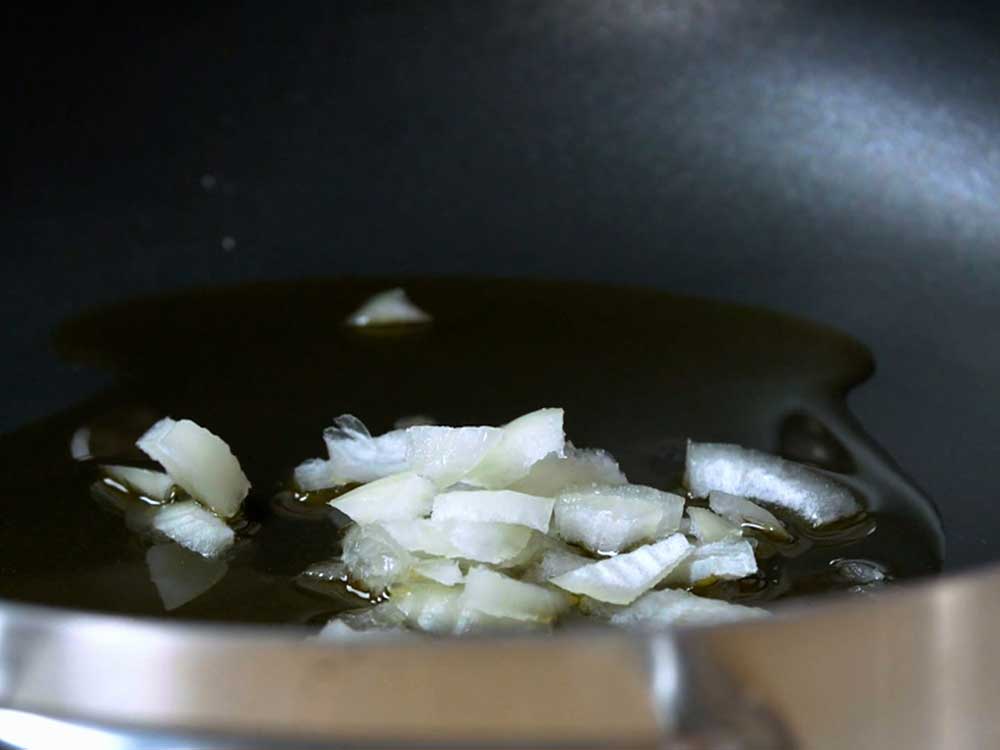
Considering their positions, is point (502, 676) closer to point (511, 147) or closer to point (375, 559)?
point (375, 559)

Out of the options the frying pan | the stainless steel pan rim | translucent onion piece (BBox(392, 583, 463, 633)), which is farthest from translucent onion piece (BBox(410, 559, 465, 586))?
the frying pan

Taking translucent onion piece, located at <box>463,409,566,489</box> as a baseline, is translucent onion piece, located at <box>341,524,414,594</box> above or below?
below

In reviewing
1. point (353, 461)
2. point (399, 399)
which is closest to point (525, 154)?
point (399, 399)

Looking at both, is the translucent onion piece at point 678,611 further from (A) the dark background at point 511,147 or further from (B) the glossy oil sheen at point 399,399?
(A) the dark background at point 511,147

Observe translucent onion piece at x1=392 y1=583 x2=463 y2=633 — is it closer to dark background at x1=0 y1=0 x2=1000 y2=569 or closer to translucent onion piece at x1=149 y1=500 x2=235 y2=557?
translucent onion piece at x1=149 y1=500 x2=235 y2=557

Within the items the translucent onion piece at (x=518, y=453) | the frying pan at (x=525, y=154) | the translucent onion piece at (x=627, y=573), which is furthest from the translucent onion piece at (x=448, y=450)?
the frying pan at (x=525, y=154)

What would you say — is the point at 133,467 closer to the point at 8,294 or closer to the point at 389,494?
the point at 389,494
